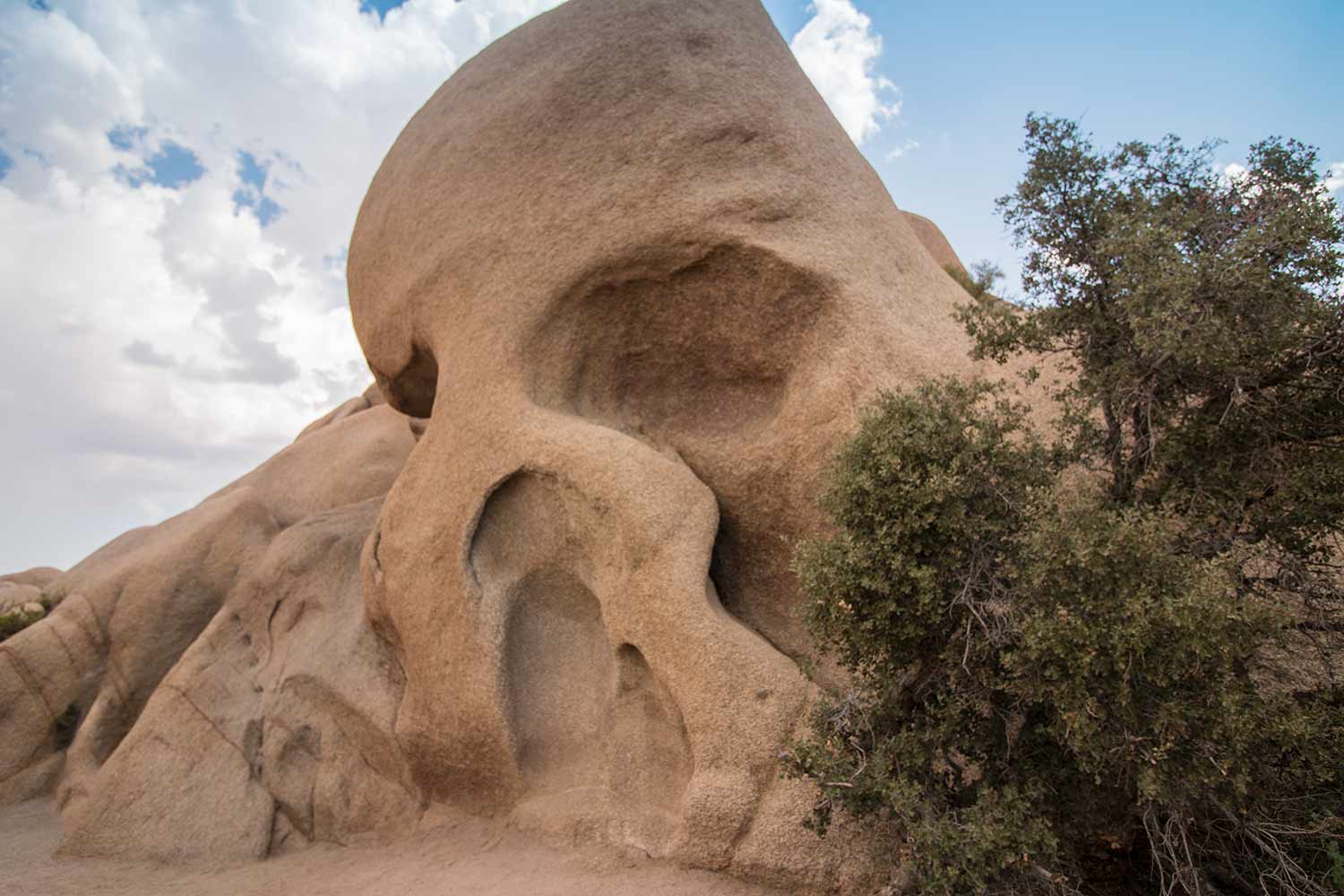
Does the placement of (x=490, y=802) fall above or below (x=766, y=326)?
below

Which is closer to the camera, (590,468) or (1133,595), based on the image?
(1133,595)

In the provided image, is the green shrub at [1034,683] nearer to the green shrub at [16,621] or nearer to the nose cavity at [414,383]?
the nose cavity at [414,383]

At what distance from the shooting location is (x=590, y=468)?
30.1ft

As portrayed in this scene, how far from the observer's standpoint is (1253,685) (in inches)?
250

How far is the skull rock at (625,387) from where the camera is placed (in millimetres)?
8836

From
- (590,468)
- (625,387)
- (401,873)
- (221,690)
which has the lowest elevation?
(401,873)

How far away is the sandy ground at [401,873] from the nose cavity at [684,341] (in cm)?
444

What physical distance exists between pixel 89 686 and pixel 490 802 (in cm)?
792

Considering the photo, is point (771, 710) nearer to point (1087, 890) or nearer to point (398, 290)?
point (1087, 890)

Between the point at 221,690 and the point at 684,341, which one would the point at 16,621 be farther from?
the point at 684,341

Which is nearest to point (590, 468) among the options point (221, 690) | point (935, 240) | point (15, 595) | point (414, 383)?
point (414, 383)

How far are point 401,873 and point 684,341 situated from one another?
6.17m

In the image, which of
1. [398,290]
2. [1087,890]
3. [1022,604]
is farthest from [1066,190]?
[398,290]

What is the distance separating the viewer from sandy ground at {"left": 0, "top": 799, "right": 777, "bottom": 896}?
783 centimetres
